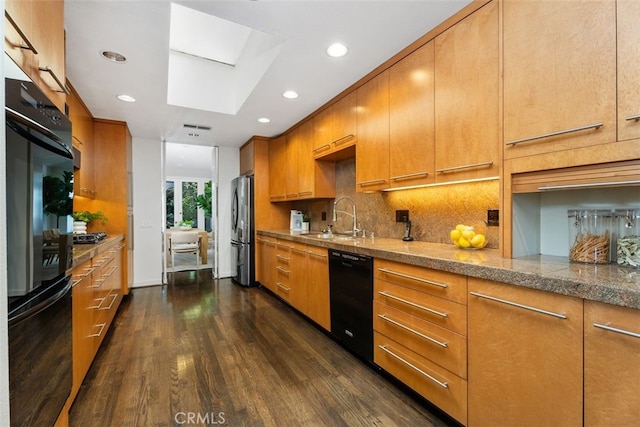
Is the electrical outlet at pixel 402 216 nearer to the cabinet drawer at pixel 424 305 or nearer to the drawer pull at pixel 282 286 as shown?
the cabinet drawer at pixel 424 305

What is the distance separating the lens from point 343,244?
243 centimetres

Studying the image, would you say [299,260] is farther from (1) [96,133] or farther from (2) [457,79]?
(1) [96,133]

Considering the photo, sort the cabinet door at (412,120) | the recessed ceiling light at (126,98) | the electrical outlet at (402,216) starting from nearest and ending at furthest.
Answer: the cabinet door at (412,120) < the electrical outlet at (402,216) < the recessed ceiling light at (126,98)

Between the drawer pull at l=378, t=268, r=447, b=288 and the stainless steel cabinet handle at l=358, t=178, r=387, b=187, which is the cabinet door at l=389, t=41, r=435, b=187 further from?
the drawer pull at l=378, t=268, r=447, b=288

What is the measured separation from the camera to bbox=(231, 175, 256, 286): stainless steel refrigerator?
179 inches

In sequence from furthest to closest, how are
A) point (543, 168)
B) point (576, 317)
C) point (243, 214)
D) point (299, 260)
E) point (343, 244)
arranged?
1. point (243, 214)
2. point (299, 260)
3. point (343, 244)
4. point (543, 168)
5. point (576, 317)

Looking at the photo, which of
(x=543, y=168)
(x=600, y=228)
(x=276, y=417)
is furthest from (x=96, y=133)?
(x=600, y=228)

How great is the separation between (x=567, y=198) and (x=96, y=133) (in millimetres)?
5030

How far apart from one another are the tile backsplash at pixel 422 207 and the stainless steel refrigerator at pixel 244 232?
156 cm

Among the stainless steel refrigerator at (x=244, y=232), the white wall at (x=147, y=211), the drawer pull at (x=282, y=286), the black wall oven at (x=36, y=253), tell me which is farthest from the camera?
the white wall at (x=147, y=211)

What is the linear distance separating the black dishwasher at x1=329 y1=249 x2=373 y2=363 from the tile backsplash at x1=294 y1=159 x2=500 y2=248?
664 millimetres

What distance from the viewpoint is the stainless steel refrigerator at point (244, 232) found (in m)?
4.55

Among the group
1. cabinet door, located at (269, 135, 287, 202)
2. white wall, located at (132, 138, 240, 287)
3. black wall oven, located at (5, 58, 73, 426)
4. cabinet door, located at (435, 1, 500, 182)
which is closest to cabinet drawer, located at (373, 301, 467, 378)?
cabinet door, located at (435, 1, 500, 182)

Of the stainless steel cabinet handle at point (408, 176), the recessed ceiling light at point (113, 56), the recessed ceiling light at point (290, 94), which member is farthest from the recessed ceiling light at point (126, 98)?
the stainless steel cabinet handle at point (408, 176)
